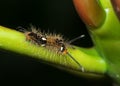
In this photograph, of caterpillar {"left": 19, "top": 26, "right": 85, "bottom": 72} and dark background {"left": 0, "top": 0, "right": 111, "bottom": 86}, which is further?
dark background {"left": 0, "top": 0, "right": 111, "bottom": 86}

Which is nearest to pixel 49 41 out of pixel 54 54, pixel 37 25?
pixel 54 54

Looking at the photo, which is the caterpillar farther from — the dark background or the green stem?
the dark background

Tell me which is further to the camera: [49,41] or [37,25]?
[37,25]

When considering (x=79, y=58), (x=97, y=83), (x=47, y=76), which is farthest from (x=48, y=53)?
(x=47, y=76)

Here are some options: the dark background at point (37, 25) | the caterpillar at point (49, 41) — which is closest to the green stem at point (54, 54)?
the caterpillar at point (49, 41)

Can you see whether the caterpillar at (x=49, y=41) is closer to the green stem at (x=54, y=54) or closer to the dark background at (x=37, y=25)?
the green stem at (x=54, y=54)

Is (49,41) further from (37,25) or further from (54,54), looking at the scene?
(37,25)

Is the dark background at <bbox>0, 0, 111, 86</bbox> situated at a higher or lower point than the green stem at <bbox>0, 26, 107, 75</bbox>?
higher

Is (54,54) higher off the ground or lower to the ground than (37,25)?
lower

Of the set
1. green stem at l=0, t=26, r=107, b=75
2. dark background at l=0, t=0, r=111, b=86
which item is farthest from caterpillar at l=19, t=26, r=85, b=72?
dark background at l=0, t=0, r=111, b=86
